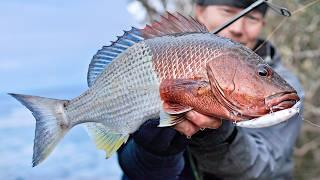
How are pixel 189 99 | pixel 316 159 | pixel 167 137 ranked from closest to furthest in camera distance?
pixel 189 99 → pixel 167 137 → pixel 316 159

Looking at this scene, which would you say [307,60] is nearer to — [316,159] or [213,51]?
[316,159]

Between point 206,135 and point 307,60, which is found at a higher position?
point 206,135

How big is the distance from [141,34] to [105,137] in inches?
12.4

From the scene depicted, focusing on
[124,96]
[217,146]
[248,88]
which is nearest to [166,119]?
[124,96]

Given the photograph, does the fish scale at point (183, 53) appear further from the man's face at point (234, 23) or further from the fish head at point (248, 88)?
the man's face at point (234, 23)

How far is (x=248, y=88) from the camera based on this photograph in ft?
5.43

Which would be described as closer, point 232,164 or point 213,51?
point 213,51

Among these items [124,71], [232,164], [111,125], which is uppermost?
[124,71]

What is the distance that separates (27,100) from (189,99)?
52 centimetres

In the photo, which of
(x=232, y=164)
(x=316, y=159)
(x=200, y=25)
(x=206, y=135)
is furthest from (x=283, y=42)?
(x=200, y=25)


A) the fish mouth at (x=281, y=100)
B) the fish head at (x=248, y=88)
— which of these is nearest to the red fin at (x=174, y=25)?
the fish head at (x=248, y=88)

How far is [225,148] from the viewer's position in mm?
→ 2756

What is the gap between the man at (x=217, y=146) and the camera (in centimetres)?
249

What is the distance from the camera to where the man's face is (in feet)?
11.0
